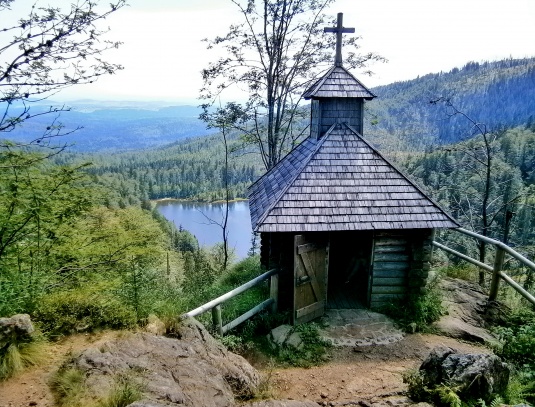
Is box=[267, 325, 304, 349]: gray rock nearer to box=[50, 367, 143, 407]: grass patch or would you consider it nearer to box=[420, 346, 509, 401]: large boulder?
box=[420, 346, 509, 401]: large boulder

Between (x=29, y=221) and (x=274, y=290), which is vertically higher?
(x=29, y=221)

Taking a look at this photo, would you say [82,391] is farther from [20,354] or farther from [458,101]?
[458,101]

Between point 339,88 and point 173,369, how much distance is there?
23.8 feet

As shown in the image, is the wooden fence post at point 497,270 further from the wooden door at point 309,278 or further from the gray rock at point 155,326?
the gray rock at point 155,326

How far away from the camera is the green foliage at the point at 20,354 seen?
379 cm

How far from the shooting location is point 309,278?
7.90 m

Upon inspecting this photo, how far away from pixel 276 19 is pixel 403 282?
35.0 feet

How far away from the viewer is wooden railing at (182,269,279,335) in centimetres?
667

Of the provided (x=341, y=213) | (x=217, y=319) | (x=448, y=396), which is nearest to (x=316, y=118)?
(x=341, y=213)

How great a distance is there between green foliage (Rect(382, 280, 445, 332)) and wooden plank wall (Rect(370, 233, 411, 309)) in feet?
0.69

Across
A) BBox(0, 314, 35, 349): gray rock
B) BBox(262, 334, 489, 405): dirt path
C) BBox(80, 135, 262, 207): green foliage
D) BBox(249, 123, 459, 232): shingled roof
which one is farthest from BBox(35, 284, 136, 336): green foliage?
BBox(80, 135, 262, 207): green foliage

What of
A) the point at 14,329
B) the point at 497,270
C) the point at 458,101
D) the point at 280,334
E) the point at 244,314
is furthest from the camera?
the point at 458,101

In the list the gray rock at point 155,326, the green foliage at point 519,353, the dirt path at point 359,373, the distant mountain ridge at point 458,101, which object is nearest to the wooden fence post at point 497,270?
the green foliage at point 519,353

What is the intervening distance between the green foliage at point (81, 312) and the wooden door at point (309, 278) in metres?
3.60
